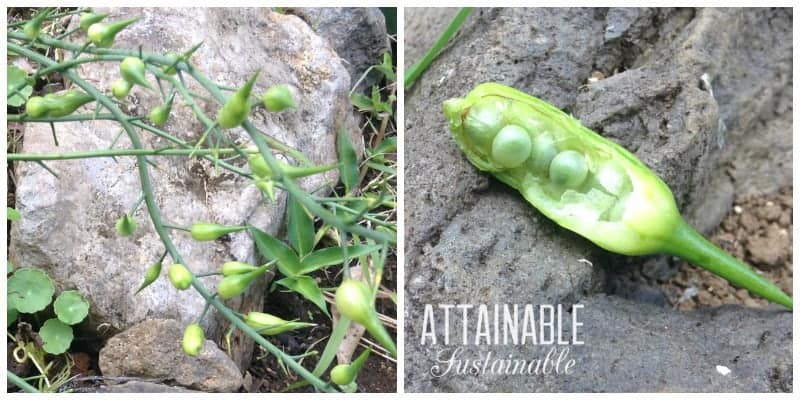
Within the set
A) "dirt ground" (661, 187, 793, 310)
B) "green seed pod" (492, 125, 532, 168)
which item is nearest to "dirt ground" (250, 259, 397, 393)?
"green seed pod" (492, 125, 532, 168)

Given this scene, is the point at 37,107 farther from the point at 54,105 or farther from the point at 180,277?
the point at 180,277

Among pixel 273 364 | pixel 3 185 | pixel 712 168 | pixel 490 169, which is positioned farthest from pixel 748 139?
pixel 3 185

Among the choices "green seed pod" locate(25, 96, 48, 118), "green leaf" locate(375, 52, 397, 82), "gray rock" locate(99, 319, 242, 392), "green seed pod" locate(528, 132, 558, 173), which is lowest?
"gray rock" locate(99, 319, 242, 392)

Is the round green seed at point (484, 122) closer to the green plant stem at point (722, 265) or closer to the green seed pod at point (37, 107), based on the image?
the green plant stem at point (722, 265)

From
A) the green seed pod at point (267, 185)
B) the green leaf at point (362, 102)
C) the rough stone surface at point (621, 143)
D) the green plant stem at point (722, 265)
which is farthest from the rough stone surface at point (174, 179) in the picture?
the green plant stem at point (722, 265)

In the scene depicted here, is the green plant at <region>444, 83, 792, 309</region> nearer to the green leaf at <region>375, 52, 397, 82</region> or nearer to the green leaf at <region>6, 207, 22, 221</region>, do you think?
the green leaf at <region>375, 52, 397, 82</region>
